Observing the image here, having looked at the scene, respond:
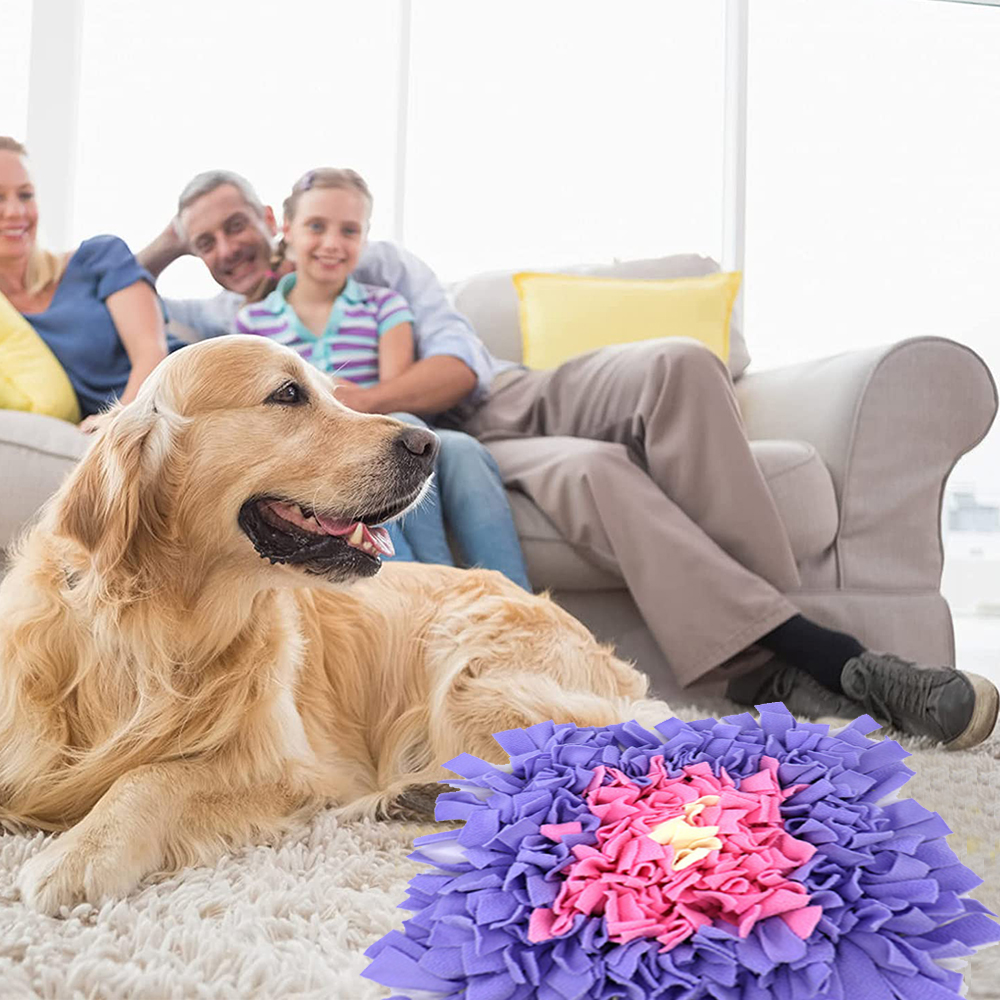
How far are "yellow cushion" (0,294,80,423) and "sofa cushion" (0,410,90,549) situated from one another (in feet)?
Result: 0.60

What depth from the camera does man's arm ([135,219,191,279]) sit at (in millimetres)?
2572

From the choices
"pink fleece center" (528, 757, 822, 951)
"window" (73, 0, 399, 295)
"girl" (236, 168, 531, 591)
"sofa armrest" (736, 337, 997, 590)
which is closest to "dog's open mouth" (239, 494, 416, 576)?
"pink fleece center" (528, 757, 822, 951)

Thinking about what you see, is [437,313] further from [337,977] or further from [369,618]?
[337,977]

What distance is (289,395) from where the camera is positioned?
1214 mm

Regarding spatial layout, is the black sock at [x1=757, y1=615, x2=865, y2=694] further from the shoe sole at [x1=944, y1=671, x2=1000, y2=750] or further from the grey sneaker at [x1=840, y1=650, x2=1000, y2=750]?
the shoe sole at [x1=944, y1=671, x2=1000, y2=750]

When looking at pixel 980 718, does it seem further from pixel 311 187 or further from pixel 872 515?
pixel 311 187

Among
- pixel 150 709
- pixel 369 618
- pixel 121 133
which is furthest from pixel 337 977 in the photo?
pixel 121 133

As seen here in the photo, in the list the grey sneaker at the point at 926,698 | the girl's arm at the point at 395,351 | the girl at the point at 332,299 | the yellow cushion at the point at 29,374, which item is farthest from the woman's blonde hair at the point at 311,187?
the grey sneaker at the point at 926,698

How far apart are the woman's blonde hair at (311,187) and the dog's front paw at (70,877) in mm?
1763

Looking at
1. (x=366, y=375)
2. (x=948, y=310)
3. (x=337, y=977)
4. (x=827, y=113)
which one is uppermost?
(x=827, y=113)

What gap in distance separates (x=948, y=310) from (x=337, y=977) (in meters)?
5.52

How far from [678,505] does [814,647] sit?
40cm

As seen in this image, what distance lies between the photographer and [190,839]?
1099 mm

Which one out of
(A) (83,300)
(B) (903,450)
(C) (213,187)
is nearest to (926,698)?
(B) (903,450)
